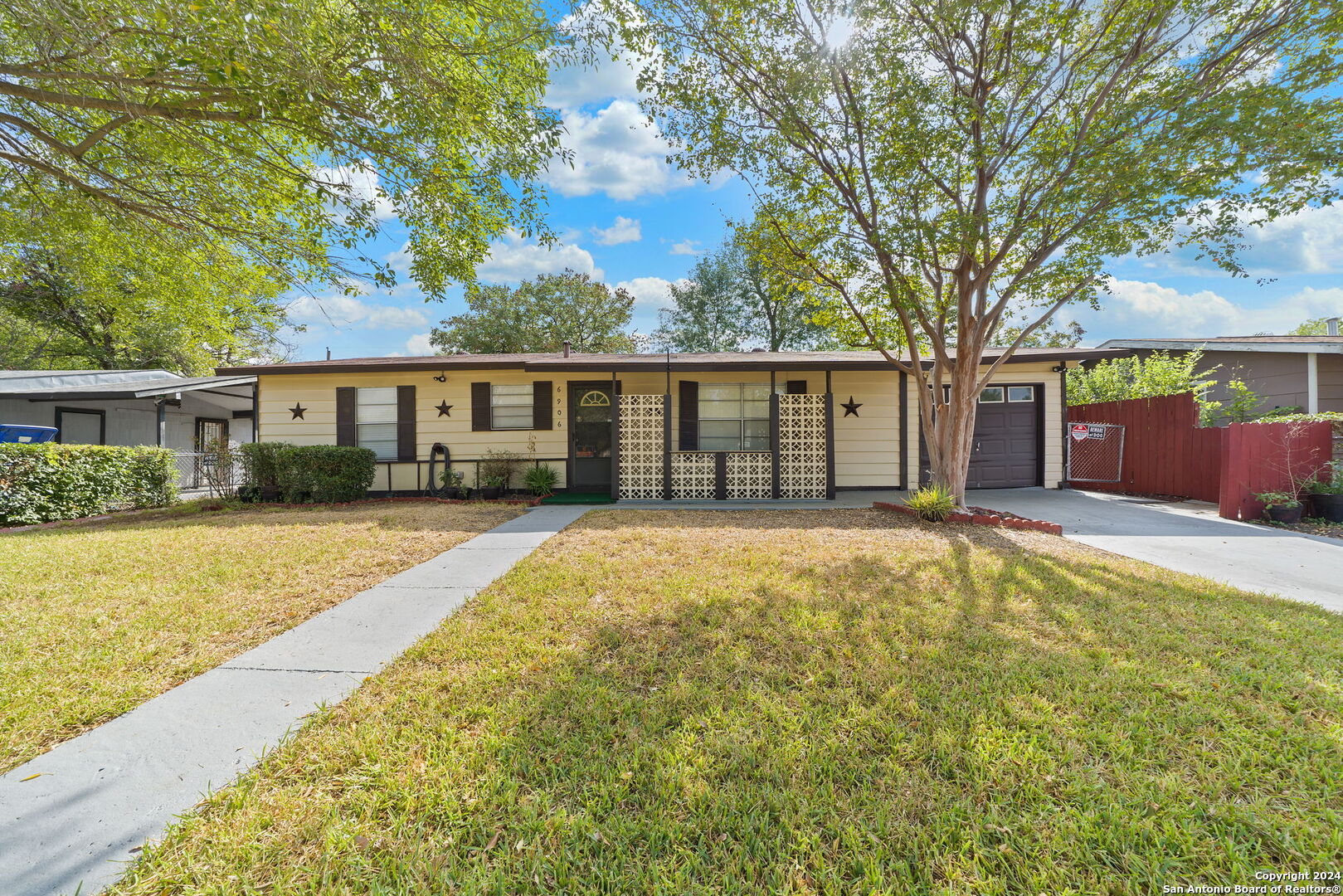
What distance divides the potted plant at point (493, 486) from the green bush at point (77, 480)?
5.51 m

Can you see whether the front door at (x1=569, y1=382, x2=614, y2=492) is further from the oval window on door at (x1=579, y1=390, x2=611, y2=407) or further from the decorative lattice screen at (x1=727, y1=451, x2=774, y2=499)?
the decorative lattice screen at (x1=727, y1=451, x2=774, y2=499)

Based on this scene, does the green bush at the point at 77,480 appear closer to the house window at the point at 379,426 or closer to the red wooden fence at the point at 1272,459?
the house window at the point at 379,426

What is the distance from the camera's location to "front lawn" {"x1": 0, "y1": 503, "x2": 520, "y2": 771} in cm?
237

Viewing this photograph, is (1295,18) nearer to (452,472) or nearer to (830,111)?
(830,111)

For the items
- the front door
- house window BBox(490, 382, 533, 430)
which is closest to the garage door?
the front door

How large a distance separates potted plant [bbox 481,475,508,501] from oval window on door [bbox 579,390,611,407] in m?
2.16

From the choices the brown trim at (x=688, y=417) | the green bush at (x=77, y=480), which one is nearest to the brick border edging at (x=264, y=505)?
the green bush at (x=77, y=480)

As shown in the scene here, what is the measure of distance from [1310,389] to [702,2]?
14.7m

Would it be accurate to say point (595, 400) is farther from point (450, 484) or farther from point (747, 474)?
point (747, 474)

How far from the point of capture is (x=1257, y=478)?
684 cm

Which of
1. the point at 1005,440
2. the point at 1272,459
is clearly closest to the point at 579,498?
the point at 1005,440

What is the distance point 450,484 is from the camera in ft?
31.6

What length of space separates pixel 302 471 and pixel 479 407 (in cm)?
319

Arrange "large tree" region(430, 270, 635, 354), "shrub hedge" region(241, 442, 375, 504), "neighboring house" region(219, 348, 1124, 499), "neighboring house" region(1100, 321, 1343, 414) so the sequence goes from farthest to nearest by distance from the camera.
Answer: "large tree" region(430, 270, 635, 354), "neighboring house" region(1100, 321, 1343, 414), "neighboring house" region(219, 348, 1124, 499), "shrub hedge" region(241, 442, 375, 504)
